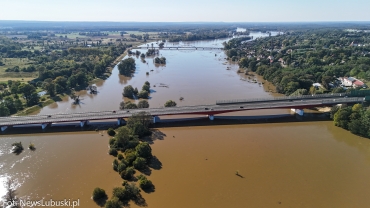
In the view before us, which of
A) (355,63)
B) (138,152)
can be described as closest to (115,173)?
(138,152)

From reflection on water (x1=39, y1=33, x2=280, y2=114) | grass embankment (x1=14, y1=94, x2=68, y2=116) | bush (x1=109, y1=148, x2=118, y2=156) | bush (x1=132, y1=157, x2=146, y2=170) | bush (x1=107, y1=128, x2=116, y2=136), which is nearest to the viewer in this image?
bush (x1=132, y1=157, x2=146, y2=170)

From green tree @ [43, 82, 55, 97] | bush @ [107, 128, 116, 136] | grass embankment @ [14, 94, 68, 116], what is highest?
green tree @ [43, 82, 55, 97]

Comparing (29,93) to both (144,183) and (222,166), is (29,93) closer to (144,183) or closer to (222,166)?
(144,183)

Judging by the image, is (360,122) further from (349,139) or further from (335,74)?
(335,74)

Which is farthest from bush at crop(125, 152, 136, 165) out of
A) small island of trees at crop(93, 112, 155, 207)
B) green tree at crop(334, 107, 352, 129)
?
green tree at crop(334, 107, 352, 129)

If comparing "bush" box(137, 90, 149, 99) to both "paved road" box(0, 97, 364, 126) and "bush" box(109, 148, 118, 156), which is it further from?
"bush" box(109, 148, 118, 156)
